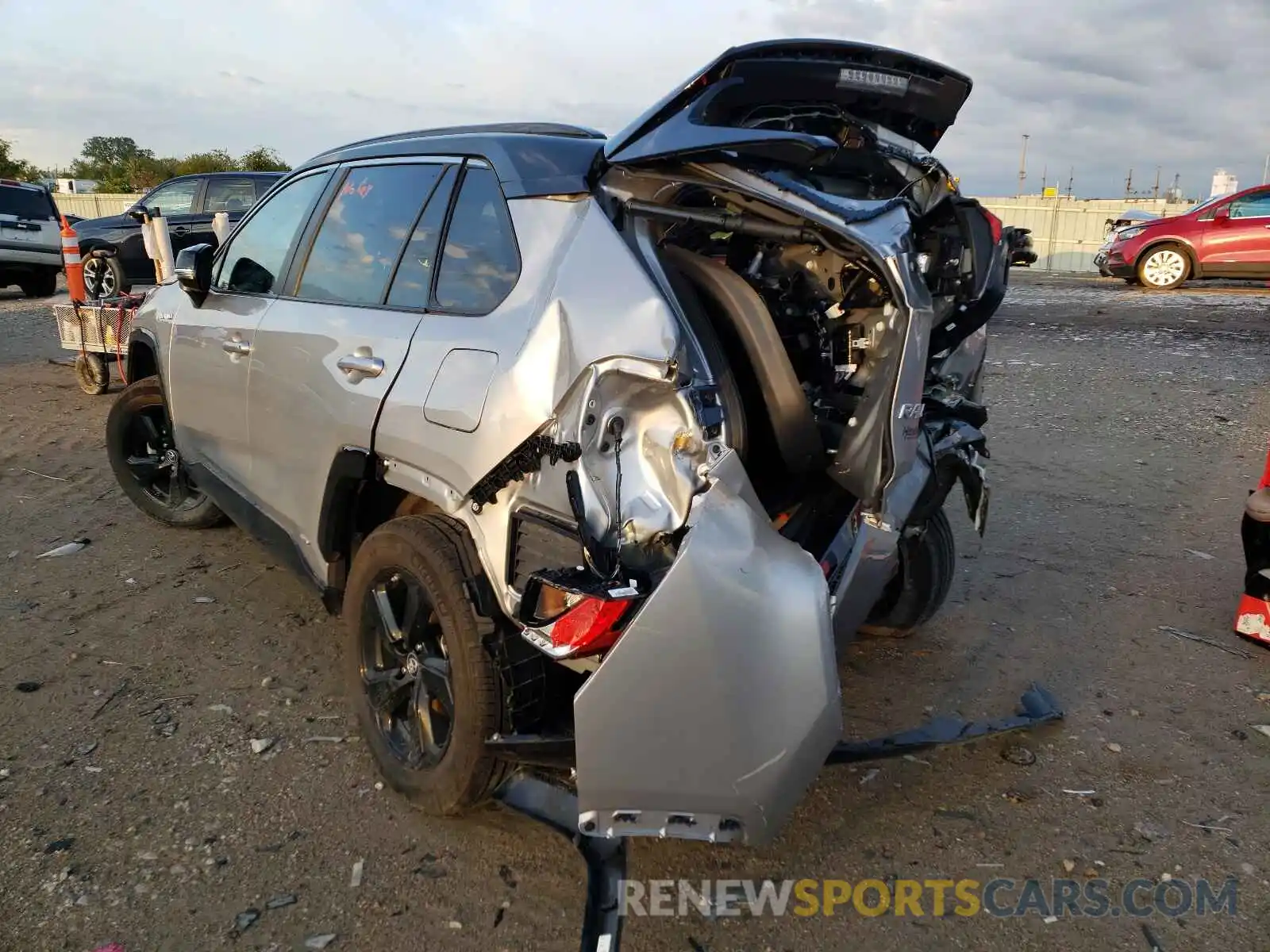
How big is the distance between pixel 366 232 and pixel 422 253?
0.44 meters

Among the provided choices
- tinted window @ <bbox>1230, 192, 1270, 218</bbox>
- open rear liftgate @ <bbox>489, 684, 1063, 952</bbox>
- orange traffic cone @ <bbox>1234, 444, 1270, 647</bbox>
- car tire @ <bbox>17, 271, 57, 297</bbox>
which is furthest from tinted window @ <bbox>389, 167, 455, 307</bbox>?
tinted window @ <bbox>1230, 192, 1270, 218</bbox>

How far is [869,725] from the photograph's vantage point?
Answer: 3.29 metres

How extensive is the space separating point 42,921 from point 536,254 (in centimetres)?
Result: 211

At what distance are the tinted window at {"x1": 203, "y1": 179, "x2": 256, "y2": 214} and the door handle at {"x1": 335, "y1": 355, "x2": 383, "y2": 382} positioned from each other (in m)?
11.7

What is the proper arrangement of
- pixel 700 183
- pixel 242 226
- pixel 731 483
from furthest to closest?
pixel 242 226 → pixel 700 183 → pixel 731 483

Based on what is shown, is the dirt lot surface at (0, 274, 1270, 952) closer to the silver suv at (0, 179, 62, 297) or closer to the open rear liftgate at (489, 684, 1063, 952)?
the open rear liftgate at (489, 684, 1063, 952)

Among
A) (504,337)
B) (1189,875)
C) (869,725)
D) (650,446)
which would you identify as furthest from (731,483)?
(1189,875)

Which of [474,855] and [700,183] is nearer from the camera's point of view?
[700,183]

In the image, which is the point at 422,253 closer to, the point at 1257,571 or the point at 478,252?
the point at 478,252

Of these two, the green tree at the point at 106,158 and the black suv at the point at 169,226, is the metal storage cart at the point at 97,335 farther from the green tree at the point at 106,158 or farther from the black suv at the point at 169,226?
the green tree at the point at 106,158

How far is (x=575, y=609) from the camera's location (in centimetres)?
212

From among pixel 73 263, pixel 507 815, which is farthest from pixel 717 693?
pixel 73 263

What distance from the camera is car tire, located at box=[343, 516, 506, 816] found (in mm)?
2459

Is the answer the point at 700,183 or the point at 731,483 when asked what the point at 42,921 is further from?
the point at 700,183
